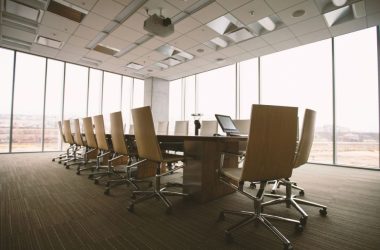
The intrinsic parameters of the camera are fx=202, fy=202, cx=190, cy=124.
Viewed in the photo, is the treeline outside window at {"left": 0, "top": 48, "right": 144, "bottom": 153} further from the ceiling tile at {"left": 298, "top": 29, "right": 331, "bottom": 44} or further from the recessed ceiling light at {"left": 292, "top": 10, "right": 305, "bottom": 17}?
the ceiling tile at {"left": 298, "top": 29, "right": 331, "bottom": 44}

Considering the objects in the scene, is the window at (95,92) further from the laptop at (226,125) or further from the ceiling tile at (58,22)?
the laptop at (226,125)

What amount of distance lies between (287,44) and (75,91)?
7379 mm

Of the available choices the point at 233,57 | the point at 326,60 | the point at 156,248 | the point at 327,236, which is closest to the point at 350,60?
the point at 326,60

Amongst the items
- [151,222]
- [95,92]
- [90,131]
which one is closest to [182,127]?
[90,131]

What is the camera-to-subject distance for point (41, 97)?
7.01m

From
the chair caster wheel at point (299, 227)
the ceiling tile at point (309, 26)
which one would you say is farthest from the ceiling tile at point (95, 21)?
the chair caster wheel at point (299, 227)

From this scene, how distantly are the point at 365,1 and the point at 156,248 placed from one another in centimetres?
521

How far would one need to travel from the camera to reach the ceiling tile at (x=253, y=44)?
5.22m

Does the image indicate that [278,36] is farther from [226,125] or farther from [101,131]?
[101,131]

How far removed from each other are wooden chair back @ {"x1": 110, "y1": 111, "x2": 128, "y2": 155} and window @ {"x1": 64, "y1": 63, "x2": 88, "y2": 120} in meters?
5.91

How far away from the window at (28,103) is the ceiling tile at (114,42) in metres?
3.10

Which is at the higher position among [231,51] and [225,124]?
[231,51]

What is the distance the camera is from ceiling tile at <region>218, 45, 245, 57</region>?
18.8ft

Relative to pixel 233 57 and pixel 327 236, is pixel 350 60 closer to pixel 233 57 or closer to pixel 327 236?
pixel 233 57
